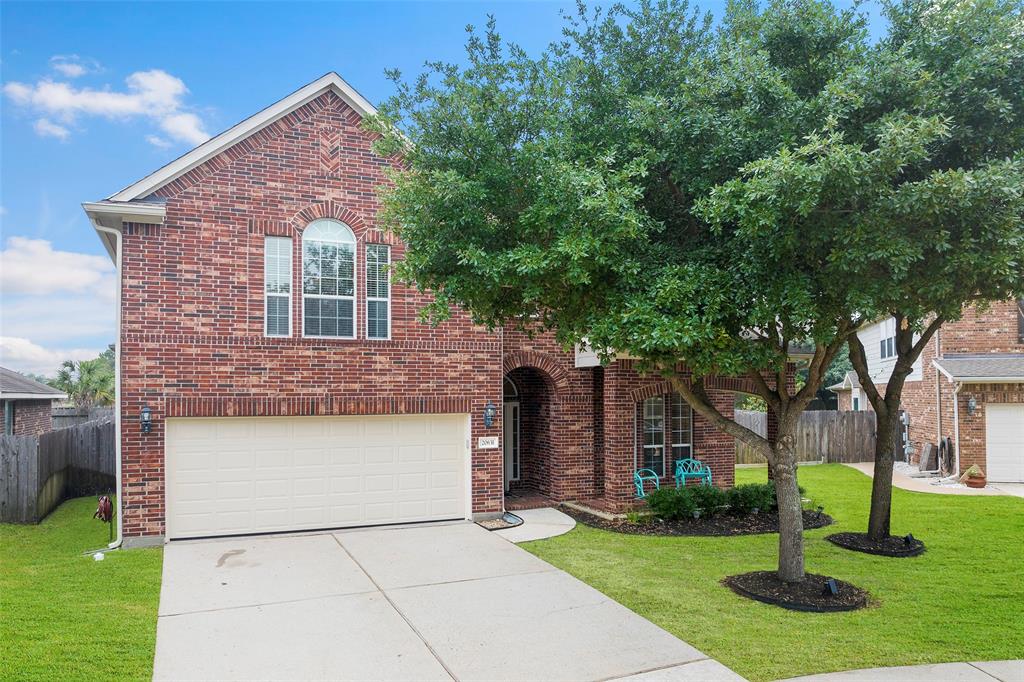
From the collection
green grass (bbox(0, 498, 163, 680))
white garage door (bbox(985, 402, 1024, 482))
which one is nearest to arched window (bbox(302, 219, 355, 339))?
green grass (bbox(0, 498, 163, 680))

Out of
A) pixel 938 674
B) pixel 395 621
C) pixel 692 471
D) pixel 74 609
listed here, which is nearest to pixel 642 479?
pixel 692 471

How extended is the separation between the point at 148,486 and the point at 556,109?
8.30 meters

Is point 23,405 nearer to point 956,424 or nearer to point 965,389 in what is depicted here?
point 956,424

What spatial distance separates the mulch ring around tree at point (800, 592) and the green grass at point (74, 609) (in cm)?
641

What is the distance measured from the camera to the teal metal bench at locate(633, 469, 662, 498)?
1361cm

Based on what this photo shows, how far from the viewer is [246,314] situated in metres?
10.9

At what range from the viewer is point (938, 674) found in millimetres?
5715

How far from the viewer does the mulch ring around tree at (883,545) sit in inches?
396

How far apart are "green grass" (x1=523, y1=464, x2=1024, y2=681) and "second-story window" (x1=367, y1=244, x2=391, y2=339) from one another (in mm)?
4507

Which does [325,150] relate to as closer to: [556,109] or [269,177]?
[269,177]

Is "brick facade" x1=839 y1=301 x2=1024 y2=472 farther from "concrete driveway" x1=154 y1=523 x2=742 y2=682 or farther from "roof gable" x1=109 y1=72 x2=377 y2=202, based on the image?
"roof gable" x1=109 y1=72 x2=377 y2=202

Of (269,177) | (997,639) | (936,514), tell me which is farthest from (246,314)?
(936,514)

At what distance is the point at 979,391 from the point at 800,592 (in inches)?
511

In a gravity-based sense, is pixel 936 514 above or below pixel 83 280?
below
